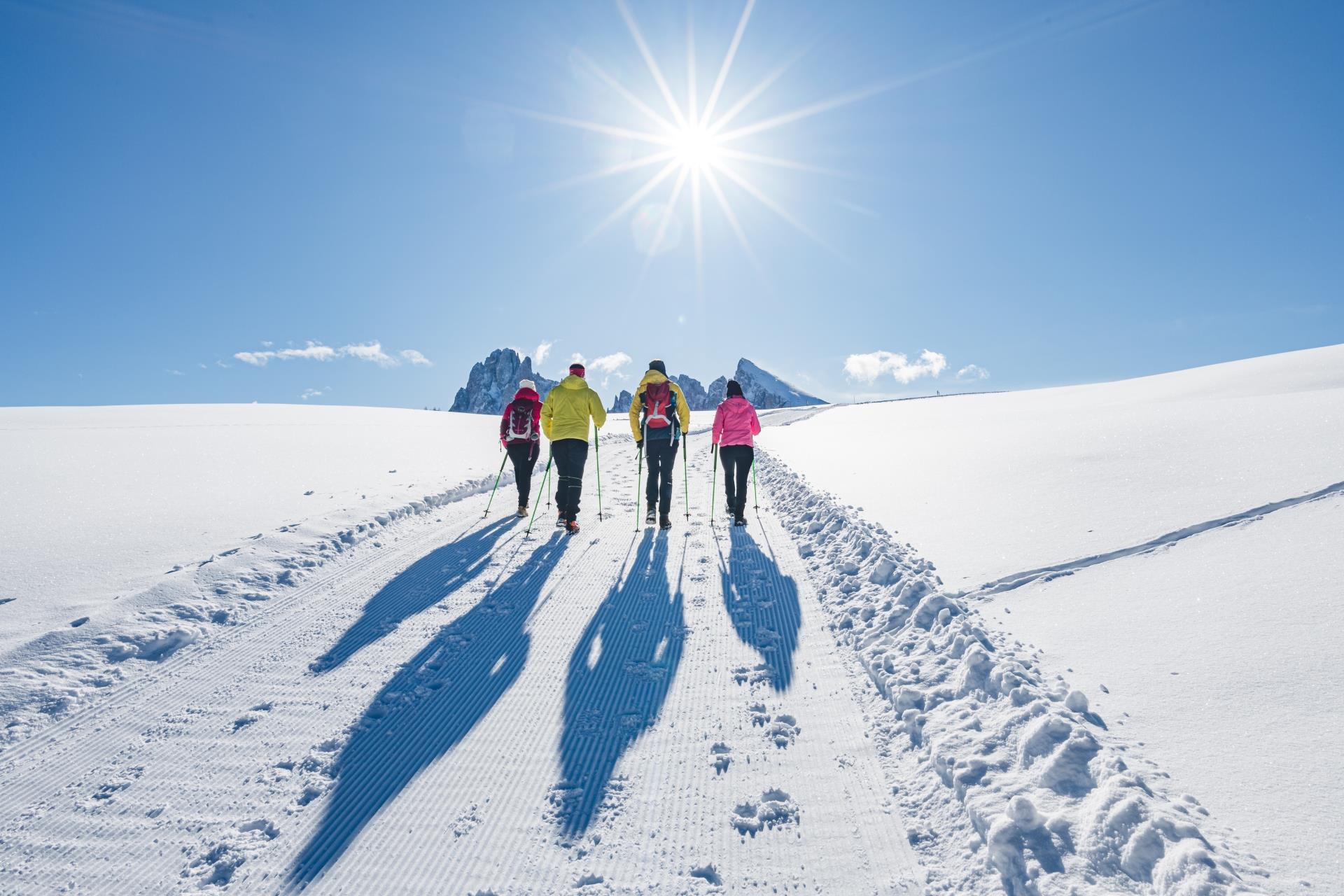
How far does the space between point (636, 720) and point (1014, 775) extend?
200 centimetres

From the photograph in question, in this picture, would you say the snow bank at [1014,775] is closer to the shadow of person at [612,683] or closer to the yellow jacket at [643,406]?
the shadow of person at [612,683]

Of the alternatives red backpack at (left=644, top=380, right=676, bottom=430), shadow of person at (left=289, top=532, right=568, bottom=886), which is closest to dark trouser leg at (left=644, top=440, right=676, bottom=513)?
red backpack at (left=644, top=380, right=676, bottom=430)

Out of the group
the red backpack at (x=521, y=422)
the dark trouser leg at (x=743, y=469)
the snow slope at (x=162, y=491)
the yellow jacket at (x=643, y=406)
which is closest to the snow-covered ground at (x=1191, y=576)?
the dark trouser leg at (x=743, y=469)

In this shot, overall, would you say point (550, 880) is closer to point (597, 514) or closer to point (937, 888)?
point (937, 888)

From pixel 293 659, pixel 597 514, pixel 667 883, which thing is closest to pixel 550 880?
pixel 667 883

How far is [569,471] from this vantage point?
8.58 m

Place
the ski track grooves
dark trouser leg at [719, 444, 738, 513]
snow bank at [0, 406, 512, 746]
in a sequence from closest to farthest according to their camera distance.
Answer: snow bank at [0, 406, 512, 746]
the ski track grooves
dark trouser leg at [719, 444, 738, 513]

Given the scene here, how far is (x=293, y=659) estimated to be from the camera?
171 inches

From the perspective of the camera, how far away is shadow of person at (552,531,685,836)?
9.90 feet

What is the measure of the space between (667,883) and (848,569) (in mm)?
4108

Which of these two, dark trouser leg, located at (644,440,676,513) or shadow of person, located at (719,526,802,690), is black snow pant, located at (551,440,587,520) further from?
shadow of person, located at (719,526,802,690)

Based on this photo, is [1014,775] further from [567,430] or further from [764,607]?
[567,430]

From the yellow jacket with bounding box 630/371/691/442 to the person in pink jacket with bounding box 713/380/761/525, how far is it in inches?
20.3

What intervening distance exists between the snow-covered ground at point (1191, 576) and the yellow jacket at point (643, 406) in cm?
289
